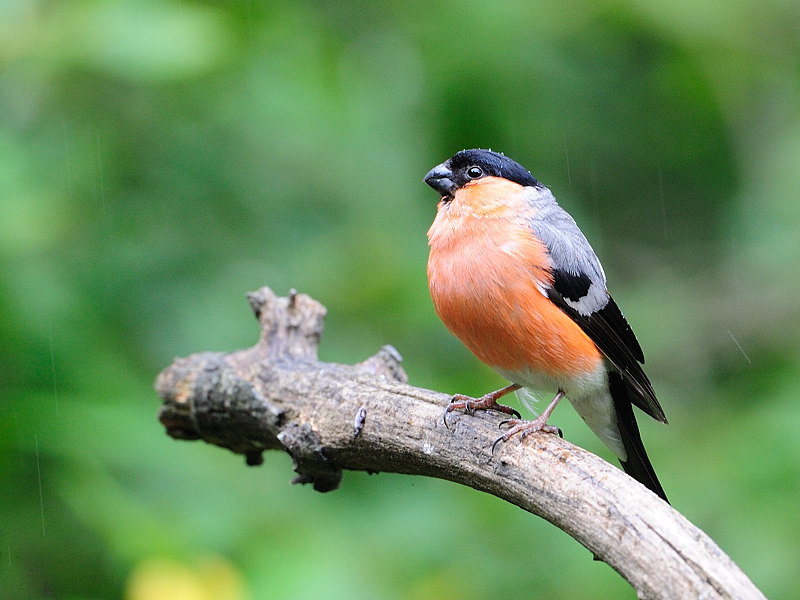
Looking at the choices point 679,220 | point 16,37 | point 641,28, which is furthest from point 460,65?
point 679,220

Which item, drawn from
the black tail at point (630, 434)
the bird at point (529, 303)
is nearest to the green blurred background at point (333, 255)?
the black tail at point (630, 434)

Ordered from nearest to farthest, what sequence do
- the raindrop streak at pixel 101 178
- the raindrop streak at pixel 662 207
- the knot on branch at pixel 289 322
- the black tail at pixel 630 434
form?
the black tail at pixel 630 434 < the knot on branch at pixel 289 322 < the raindrop streak at pixel 101 178 < the raindrop streak at pixel 662 207

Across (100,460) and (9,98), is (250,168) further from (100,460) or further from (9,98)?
(100,460)

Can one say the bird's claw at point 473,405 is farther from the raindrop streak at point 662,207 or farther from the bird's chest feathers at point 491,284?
the raindrop streak at point 662,207

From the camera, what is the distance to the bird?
11.6ft

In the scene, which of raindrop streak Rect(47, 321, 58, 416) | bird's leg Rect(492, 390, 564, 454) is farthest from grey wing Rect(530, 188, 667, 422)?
raindrop streak Rect(47, 321, 58, 416)

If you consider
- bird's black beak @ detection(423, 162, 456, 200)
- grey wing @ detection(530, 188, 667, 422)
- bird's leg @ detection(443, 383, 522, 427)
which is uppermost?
bird's black beak @ detection(423, 162, 456, 200)

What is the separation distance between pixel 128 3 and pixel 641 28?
2991mm

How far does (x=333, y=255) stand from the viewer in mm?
5199

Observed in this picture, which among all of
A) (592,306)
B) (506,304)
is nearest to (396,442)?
(506,304)

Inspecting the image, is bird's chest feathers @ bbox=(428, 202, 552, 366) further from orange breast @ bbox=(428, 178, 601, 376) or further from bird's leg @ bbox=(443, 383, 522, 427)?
bird's leg @ bbox=(443, 383, 522, 427)

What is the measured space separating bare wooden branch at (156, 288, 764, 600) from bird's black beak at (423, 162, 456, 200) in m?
0.74

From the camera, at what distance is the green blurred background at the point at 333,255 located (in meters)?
4.00

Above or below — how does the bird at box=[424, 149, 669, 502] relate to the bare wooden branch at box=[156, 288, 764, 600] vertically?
above
